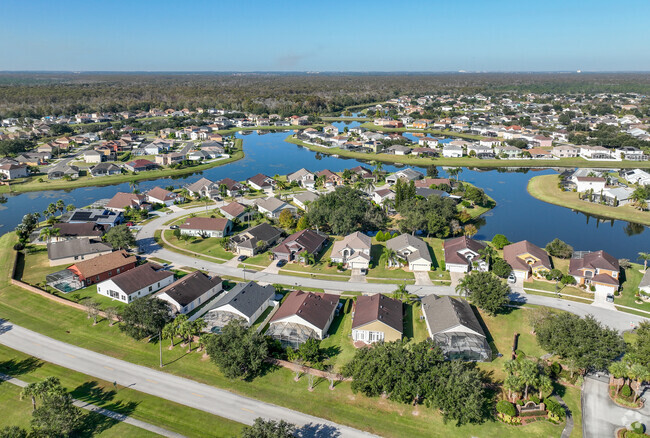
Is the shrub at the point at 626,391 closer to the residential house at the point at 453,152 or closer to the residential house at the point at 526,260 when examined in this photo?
the residential house at the point at 526,260

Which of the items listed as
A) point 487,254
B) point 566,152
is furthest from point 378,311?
point 566,152

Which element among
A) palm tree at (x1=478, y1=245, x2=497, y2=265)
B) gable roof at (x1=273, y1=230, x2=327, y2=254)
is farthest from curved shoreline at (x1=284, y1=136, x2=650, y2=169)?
gable roof at (x1=273, y1=230, x2=327, y2=254)

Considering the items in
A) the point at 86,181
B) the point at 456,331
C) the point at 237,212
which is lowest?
the point at 456,331

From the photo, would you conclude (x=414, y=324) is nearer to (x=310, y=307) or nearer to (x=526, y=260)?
(x=310, y=307)

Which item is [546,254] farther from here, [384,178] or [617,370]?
[384,178]

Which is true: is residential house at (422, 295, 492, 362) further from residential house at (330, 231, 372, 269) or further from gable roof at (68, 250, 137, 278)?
gable roof at (68, 250, 137, 278)

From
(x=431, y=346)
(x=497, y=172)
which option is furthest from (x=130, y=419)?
(x=497, y=172)
